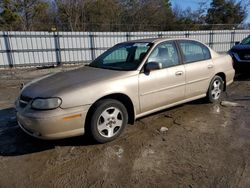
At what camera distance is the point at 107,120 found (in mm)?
3416

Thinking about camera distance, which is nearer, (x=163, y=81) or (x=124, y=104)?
(x=124, y=104)

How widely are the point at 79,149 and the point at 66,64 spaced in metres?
10.9

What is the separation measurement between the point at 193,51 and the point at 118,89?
2.06 metres

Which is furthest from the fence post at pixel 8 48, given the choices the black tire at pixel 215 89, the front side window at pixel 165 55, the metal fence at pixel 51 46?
the black tire at pixel 215 89

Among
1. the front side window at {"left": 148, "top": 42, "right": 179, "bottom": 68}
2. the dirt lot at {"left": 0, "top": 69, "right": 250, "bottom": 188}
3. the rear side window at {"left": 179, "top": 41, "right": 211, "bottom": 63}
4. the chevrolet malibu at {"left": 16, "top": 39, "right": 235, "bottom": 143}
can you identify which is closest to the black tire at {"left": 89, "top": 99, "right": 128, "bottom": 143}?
the chevrolet malibu at {"left": 16, "top": 39, "right": 235, "bottom": 143}

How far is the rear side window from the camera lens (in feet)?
14.5

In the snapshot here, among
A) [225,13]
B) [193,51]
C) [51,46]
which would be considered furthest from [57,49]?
[225,13]

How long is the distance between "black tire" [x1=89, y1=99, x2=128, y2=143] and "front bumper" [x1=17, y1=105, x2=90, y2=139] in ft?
0.55

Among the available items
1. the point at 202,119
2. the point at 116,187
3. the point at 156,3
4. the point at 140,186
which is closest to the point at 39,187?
the point at 116,187

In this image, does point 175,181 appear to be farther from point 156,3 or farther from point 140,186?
point 156,3

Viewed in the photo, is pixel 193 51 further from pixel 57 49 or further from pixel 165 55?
pixel 57 49

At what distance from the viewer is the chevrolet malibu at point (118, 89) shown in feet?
10.0

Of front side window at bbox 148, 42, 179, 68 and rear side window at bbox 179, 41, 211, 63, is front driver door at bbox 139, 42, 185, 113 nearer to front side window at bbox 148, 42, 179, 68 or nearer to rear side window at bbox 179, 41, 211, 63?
front side window at bbox 148, 42, 179, 68

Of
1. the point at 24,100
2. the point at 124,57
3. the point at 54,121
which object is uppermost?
the point at 124,57
